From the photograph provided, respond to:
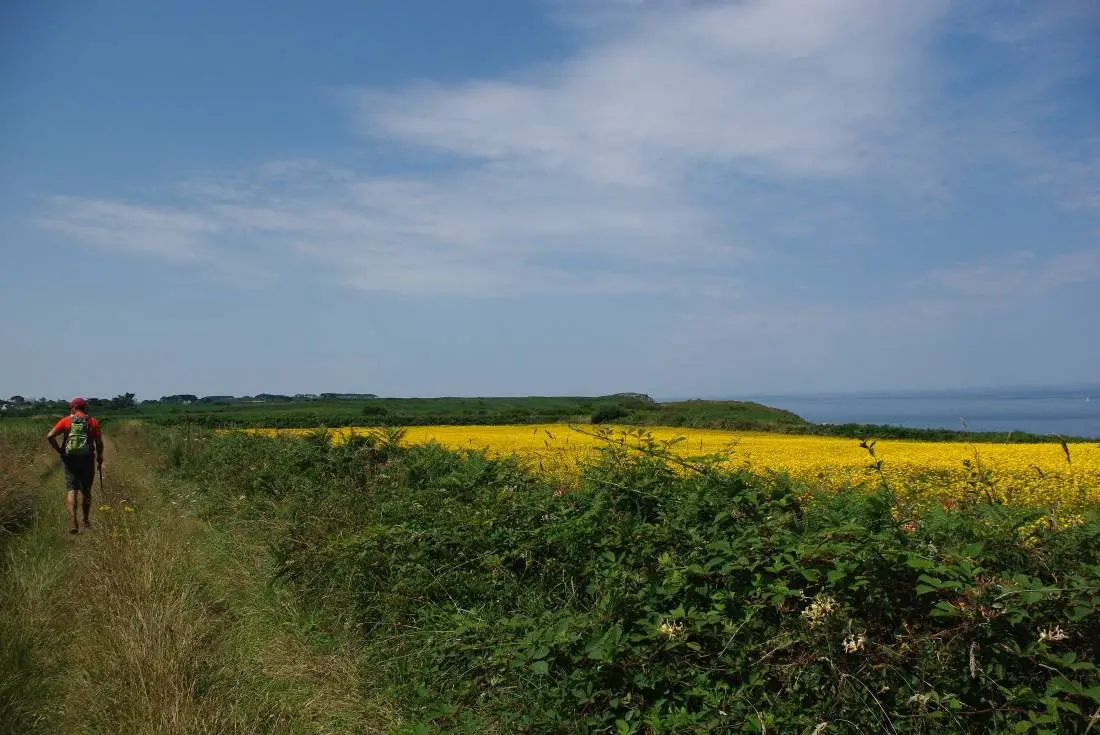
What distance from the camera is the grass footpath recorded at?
165 inches

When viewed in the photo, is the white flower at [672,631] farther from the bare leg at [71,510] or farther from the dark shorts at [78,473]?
the dark shorts at [78,473]

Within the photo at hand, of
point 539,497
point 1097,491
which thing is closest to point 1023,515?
point 539,497

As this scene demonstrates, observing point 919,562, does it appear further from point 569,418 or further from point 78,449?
point 569,418

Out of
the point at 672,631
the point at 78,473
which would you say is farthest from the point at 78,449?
the point at 672,631

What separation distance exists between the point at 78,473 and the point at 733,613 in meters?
10.5

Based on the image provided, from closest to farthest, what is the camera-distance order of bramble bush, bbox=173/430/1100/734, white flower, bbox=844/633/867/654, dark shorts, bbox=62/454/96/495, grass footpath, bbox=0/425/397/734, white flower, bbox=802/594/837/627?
1. bramble bush, bbox=173/430/1100/734
2. white flower, bbox=844/633/867/654
3. white flower, bbox=802/594/837/627
4. grass footpath, bbox=0/425/397/734
5. dark shorts, bbox=62/454/96/495

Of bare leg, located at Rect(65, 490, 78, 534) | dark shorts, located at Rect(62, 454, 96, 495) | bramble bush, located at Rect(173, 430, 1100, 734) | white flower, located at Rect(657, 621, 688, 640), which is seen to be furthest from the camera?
dark shorts, located at Rect(62, 454, 96, 495)

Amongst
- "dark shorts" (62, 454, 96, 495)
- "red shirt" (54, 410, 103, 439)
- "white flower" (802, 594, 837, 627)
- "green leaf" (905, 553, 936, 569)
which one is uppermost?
"red shirt" (54, 410, 103, 439)

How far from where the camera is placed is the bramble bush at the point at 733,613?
2889mm

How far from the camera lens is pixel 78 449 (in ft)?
35.2

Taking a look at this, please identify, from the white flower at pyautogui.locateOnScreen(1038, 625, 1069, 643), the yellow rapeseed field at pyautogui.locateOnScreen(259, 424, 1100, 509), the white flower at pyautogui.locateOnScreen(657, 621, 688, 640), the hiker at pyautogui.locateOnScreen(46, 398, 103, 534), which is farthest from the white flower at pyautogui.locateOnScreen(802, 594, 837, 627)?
the hiker at pyautogui.locateOnScreen(46, 398, 103, 534)

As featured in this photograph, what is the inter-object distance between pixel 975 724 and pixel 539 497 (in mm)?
3337

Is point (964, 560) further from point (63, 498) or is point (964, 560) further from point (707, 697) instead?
point (63, 498)

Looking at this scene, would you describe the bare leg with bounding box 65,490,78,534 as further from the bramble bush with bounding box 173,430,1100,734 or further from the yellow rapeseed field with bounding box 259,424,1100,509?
the bramble bush with bounding box 173,430,1100,734
